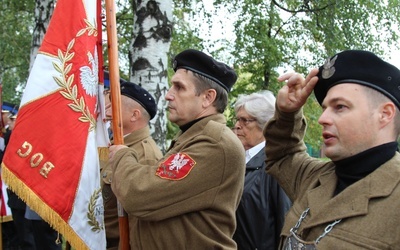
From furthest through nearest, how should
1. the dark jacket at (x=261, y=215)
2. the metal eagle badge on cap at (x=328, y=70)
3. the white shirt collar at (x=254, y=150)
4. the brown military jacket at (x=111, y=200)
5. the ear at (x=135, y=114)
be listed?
1. the ear at (x=135, y=114)
2. the white shirt collar at (x=254, y=150)
3. the brown military jacket at (x=111, y=200)
4. the dark jacket at (x=261, y=215)
5. the metal eagle badge on cap at (x=328, y=70)

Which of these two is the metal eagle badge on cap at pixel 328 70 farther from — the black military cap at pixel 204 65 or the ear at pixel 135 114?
the ear at pixel 135 114

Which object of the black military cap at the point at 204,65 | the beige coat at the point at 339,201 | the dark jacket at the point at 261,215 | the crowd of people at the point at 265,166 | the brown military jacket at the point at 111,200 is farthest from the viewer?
the brown military jacket at the point at 111,200

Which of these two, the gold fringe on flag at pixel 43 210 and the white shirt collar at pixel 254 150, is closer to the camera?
the gold fringe on flag at pixel 43 210

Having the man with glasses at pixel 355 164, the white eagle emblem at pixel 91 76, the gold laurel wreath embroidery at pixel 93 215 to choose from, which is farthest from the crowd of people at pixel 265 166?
the white eagle emblem at pixel 91 76

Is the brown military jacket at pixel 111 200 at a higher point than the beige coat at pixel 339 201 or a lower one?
lower

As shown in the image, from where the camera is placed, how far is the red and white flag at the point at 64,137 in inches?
131

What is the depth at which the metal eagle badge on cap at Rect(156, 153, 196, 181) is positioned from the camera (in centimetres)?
287

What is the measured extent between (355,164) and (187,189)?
1081 millimetres

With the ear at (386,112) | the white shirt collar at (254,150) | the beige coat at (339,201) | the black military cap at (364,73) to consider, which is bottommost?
the white shirt collar at (254,150)

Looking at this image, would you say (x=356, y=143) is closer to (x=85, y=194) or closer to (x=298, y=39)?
(x=85, y=194)

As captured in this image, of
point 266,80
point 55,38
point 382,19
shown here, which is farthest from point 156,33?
point 382,19

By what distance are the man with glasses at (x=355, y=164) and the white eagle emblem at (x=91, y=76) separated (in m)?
1.73

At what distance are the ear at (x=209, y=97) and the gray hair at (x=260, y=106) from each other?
904mm

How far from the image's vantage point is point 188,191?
2863mm
